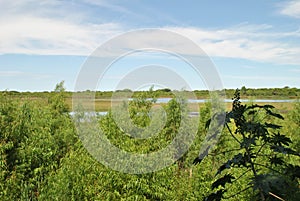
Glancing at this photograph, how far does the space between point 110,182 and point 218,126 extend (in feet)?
42.1

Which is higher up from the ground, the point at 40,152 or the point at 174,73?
the point at 174,73

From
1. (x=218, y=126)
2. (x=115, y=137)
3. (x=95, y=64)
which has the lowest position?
(x=115, y=137)

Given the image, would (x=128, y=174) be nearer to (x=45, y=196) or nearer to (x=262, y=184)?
(x=45, y=196)

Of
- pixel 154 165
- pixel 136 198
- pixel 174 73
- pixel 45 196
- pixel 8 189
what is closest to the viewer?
pixel 174 73

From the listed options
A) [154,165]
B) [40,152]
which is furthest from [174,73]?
[40,152]

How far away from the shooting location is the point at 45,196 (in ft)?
56.1

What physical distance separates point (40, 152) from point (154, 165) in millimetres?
9641

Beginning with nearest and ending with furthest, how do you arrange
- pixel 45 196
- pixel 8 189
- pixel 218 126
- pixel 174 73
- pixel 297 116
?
1. pixel 218 126
2. pixel 174 73
3. pixel 45 196
4. pixel 8 189
5. pixel 297 116

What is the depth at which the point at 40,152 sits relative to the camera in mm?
22734

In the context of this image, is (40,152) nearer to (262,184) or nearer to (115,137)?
(115,137)

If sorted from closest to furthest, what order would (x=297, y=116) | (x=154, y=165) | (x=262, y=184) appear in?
(x=262, y=184), (x=154, y=165), (x=297, y=116)

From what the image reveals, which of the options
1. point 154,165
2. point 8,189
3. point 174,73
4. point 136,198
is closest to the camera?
point 174,73

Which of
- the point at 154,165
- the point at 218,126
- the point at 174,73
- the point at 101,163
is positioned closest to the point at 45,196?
the point at 101,163

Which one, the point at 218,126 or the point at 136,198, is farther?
the point at 136,198
